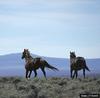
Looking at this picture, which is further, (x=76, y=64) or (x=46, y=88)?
(x=76, y=64)

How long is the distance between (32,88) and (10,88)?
135 cm

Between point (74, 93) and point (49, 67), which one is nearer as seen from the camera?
point (74, 93)

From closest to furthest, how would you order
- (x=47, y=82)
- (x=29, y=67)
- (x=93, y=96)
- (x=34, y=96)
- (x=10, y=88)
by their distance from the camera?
(x=93, y=96) < (x=34, y=96) < (x=10, y=88) < (x=47, y=82) < (x=29, y=67)

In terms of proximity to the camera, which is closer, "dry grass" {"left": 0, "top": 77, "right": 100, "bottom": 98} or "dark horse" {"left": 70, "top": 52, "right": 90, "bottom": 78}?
"dry grass" {"left": 0, "top": 77, "right": 100, "bottom": 98}

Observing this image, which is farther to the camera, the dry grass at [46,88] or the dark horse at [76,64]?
the dark horse at [76,64]

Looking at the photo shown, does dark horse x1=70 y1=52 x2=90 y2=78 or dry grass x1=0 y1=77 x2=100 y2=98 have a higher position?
dark horse x1=70 y1=52 x2=90 y2=78

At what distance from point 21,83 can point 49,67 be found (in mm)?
5649

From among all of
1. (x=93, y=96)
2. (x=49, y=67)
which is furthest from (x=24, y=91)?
(x=49, y=67)

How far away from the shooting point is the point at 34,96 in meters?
23.4

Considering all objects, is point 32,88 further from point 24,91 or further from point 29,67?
point 29,67

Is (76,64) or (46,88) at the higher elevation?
(76,64)

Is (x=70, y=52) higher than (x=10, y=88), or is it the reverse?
(x=70, y=52)

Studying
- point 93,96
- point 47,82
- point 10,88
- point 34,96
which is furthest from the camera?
point 47,82

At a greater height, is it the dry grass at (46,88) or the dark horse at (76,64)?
the dark horse at (76,64)
